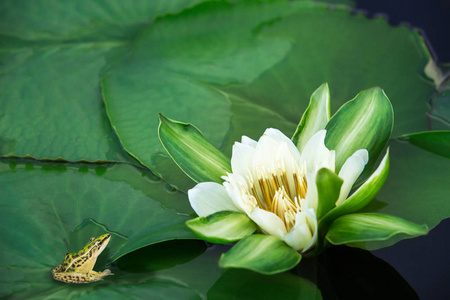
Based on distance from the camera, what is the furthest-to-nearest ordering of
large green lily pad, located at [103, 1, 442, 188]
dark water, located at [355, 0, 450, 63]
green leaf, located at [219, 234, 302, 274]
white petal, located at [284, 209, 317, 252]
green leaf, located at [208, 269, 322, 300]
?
1. dark water, located at [355, 0, 450, 63]
2. large green lily pad, located at [103, 1, 442, 188]
3. green leaf, located at [208, 269, 322, 300]
4. white petal, located at [284, 209, 317, 252]
5. green leaf, located at [219, 234, 302, 274]

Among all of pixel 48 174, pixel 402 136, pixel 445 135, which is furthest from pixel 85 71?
pixel 445 135

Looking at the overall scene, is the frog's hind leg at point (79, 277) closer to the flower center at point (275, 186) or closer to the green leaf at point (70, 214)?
the green leaf at point (70, 214)

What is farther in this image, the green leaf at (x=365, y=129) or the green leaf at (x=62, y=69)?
the green leaf at (x=62, y=69)

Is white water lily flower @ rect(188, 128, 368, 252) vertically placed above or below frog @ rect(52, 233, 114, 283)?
above

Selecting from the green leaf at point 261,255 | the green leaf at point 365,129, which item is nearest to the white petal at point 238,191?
the green leaf at point 261,255

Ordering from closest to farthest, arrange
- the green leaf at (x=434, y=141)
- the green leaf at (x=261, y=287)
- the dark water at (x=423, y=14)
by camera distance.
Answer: the green leaf at (x=261, y=287) < the green leaf at (x=434, y=141) < the dark water at (x=423, y=14)

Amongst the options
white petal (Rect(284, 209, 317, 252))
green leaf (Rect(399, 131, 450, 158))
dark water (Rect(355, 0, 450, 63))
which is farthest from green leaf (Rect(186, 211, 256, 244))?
dark water (Rect(355, 0, 450, 63))

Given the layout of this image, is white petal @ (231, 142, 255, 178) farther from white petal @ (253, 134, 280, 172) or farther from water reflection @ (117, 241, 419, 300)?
water reflection @ (117, 241, 419, 300)
